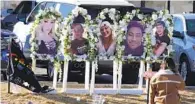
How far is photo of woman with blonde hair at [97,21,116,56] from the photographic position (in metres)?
10.8

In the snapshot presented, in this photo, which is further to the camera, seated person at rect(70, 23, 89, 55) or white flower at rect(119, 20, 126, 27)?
white flower at rect(119, 20, 126, 27)

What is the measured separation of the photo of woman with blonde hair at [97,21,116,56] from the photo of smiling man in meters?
0.28

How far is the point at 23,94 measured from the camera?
415 inches

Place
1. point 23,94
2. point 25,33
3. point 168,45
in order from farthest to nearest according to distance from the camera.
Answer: point 25,33
point 168,45
point 23,94

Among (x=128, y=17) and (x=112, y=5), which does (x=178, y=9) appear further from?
(x=128, y=17)

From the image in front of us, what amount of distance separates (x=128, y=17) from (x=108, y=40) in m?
0.59

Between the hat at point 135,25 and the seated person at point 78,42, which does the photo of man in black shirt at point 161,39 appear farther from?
the seated person at point 78,42

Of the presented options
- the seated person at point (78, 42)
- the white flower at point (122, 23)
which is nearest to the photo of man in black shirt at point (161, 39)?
the white flower at point (122, 23)

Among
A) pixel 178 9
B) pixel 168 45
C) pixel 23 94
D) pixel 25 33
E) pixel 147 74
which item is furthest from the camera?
pixel 178 9

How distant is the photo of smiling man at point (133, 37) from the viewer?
1103cm

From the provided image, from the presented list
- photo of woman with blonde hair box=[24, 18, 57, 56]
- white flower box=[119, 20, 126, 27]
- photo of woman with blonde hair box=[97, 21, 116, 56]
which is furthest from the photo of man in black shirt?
photo of woman with blonde hair box=[24, 18, 57, 56]

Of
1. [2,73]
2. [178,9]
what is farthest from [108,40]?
[178,9]

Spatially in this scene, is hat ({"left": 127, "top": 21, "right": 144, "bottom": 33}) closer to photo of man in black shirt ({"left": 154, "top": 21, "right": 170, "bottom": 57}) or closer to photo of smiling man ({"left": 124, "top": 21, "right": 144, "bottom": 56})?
photo of smiling man ({"left": 124, "top": 21, "right": 144, "bottom": 56})

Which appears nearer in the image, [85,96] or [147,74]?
[147,74]
